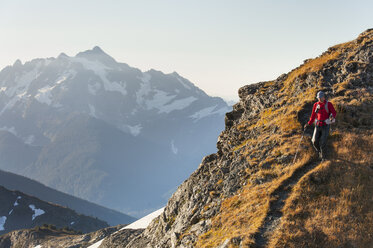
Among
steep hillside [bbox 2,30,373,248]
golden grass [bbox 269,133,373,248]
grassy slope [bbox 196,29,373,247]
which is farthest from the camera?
steep hillside [bbox 2,30,373,248]

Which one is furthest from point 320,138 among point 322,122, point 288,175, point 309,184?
point 309,184

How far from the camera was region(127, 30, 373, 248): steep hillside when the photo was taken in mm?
15102

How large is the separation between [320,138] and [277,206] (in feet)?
17.2

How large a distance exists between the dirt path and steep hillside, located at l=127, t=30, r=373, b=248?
5cm

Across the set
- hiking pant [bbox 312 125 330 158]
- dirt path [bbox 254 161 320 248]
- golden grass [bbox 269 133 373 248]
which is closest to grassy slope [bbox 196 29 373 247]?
golden grass [bbox 269 133 373 248]

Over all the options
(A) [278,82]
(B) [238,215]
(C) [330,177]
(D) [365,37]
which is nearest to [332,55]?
(D) [365,37]

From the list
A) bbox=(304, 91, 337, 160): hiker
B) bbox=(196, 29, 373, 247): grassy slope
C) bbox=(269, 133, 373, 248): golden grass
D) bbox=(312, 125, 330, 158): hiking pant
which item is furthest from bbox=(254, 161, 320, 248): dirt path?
bbox=(304, 91, 337, 160): hiker

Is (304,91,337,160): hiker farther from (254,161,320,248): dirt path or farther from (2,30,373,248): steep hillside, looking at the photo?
(254,161,320,248): dirt path

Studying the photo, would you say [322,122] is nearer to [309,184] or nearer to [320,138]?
[320,138]

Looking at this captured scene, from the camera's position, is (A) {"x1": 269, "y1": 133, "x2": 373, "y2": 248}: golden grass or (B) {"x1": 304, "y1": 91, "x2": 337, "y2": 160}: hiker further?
(B) {"x1": 304, "y1": 91, "x2": 337, "y2": 160}: hiker

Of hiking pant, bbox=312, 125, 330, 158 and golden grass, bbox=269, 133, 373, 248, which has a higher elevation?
hiking pant, bbox=312, 125, 330, 158

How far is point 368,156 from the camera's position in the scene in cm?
1816

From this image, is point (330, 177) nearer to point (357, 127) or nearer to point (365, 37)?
point (357, 127)

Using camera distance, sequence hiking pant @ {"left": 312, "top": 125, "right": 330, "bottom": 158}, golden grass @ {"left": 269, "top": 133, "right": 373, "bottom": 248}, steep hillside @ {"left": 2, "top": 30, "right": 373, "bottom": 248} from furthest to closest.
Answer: hiking pant @ {"left": 312, "top": 125, "right": 330, "bottom": 158} < steep hillside @ {"left": 2, "top": 30, "right": 373, "bottom": 248} < golden grass @ {"left": 269, "top": 133, "right": 373, "bottom": 248}
